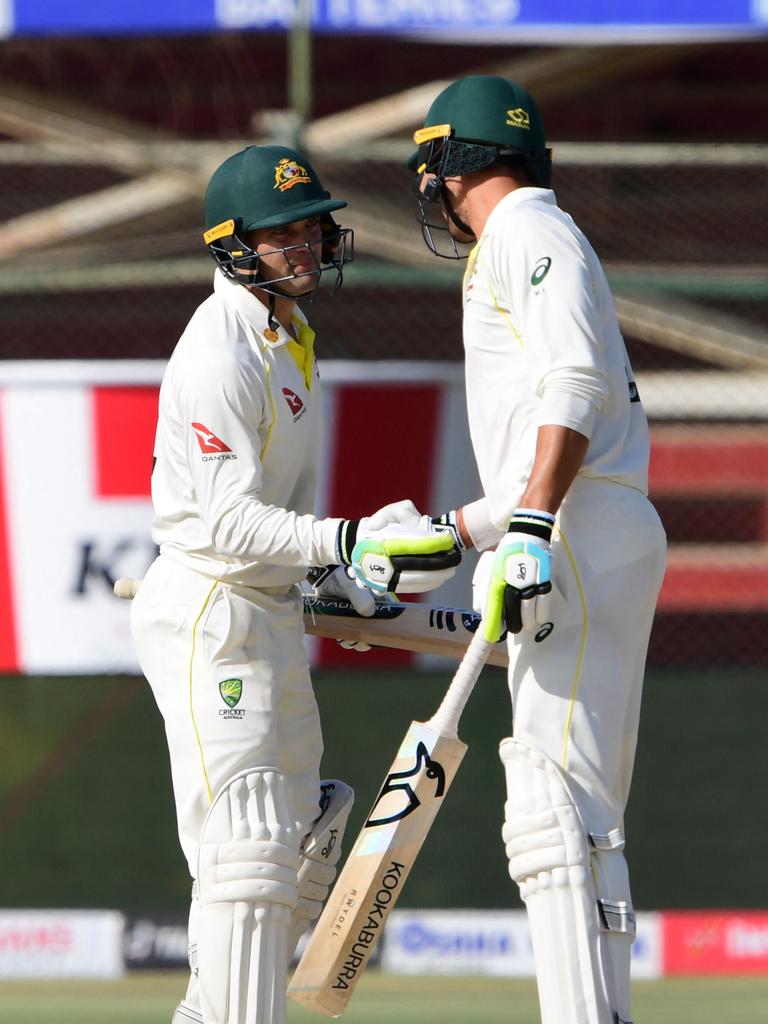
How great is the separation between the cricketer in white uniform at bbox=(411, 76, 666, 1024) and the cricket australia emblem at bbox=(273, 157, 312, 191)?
366mm

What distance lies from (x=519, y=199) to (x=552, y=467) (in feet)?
2.09

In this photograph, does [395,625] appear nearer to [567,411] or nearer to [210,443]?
[210,443]

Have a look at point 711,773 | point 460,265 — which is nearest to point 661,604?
point 711,773

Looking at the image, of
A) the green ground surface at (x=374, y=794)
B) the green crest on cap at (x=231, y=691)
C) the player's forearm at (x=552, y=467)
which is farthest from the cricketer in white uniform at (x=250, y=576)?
the green ground surface at (x=374, y=794)

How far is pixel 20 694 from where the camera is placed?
5.84m

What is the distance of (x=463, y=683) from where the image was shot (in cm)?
337

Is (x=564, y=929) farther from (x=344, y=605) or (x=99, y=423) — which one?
(x=99, y=423)

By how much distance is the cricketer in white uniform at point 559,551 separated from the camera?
3.17 meters

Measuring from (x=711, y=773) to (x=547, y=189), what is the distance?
3.01 m

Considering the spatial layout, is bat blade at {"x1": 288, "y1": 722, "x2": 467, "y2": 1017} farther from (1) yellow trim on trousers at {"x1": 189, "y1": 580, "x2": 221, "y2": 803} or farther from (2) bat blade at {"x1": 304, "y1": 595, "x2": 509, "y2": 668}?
(2) bat blade at {"x1": 304, "y1": 595, "x2": 509, "y2": 668}

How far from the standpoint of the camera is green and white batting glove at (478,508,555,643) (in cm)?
310

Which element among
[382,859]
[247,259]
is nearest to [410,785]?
[382,859]

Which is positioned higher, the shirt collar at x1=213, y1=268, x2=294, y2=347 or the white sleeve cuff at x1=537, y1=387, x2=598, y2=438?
the shirt collar at x1=213, y1=268, x2=294, y2=347

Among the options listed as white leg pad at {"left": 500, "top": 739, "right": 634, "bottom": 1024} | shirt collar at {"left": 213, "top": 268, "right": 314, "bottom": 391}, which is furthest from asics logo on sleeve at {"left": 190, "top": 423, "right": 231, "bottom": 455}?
white leg pad at {"left": 500, "top": 739, "right": 634, "bottom": 1024}
